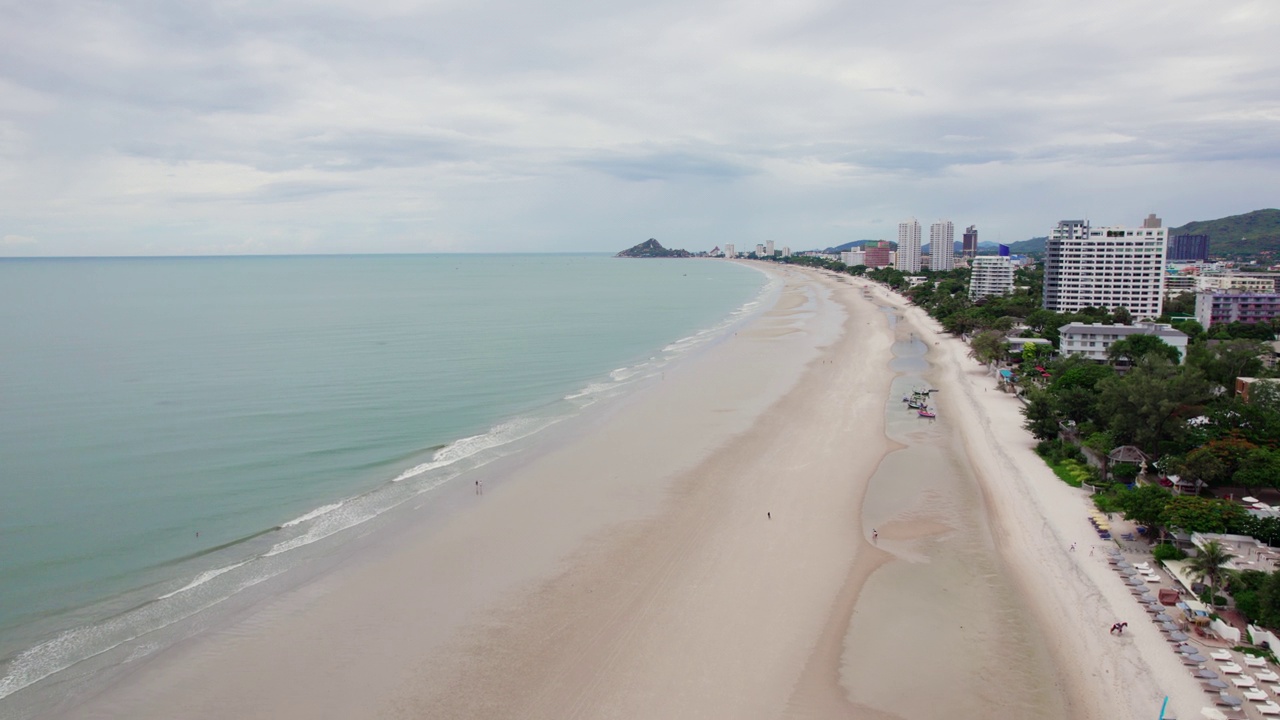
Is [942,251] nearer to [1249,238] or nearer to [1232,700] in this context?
[1249,238]

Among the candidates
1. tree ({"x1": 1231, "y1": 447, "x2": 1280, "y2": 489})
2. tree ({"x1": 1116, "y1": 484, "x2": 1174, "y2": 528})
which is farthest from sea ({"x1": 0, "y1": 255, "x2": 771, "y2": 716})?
tree ({"x1": 1231, "y1": 447, "x2": 1280, "y2": 489})

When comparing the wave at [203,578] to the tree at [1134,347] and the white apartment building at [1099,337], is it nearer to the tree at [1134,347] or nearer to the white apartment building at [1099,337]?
the tree at [1134,347]

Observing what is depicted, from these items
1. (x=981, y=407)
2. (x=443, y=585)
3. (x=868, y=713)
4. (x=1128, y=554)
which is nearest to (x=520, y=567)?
(x=443, y=585)

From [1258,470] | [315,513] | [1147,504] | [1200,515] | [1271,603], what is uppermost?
[1258,470]

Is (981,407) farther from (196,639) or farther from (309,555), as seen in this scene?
(196,639)

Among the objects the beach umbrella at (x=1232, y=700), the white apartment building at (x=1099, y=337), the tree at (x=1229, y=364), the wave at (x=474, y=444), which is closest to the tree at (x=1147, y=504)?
the beach umbrella at (x=1232, y=700)

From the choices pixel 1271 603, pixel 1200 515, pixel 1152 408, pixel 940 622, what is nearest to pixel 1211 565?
pixel 1271 603
